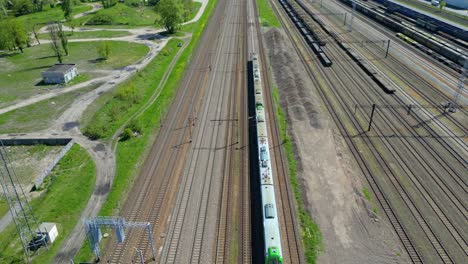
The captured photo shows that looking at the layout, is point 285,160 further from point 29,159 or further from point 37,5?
point 37,5

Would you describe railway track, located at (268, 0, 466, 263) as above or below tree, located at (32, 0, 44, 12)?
below

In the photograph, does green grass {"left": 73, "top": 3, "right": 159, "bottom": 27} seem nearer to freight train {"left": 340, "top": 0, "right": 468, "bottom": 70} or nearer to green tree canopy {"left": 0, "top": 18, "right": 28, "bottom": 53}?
green tree canopy {"left": 0, "top": 18, "right": 28, "bottom": 53}

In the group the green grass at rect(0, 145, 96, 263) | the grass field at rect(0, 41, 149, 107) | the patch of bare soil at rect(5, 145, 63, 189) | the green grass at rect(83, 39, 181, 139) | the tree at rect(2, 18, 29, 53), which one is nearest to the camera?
the green grass at rect(0, 145, 96, 263)

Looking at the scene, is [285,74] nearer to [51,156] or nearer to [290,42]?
[290,42]

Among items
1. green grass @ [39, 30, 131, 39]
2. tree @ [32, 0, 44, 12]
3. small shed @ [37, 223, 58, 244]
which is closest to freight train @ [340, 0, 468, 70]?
small shed @ [37, 223, 58, 244]

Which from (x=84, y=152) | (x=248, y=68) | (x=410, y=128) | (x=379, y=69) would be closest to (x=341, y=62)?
(x=379, y=69)

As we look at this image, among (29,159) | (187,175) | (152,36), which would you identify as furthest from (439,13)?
(29,159)

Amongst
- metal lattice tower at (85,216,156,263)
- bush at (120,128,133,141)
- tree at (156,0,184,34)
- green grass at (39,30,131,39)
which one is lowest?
bush at (120,128,133,141)

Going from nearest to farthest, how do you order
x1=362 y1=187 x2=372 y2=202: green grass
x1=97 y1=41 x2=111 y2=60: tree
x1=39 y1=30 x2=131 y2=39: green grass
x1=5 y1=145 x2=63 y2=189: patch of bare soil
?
x1=362 y1=187 x2=372 y2=202: green grass < x1=5 y1=145 x2=63 y2=189: patch of bare soil < x1=97 y1=41 x2=111 y2=60: tree < x1=39 y1=30 x2=131 y2=39: green grass
